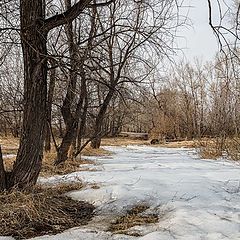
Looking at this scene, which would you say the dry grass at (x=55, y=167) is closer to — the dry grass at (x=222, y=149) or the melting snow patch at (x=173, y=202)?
the melting snow patch at (x=173, y=202)

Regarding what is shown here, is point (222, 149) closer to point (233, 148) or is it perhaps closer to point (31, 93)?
point (233, 148)

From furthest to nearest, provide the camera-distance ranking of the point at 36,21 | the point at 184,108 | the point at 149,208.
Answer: the point at 184,108 < the point at 36,21 < the point at 149,208

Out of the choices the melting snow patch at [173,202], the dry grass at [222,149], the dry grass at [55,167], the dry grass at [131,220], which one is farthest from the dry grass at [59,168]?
the dry grass at [222,149]

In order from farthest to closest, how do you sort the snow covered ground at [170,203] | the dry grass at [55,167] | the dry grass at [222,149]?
the dry grass at [222,149], the dry grass at [55,167], the snow covered ground at [170,203]

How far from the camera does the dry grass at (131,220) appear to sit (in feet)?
11.7

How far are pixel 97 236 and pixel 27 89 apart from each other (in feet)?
6.92

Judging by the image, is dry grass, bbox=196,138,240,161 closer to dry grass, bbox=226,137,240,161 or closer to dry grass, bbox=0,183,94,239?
dry grass, bbox=226,137,240,161

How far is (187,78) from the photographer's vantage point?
3162 cm

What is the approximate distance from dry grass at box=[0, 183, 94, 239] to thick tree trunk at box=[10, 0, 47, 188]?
286 millimetres

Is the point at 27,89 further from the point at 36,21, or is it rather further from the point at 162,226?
the point at 162,226

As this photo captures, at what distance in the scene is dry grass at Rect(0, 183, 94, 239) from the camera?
3.57 meters

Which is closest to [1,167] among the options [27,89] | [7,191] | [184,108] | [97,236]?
[7,191]

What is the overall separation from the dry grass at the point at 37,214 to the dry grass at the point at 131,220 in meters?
0.37

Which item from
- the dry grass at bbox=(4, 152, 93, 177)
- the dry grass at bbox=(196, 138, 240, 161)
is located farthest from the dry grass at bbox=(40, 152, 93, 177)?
the dry grass at bbox=(196, 138, 240, 161)
